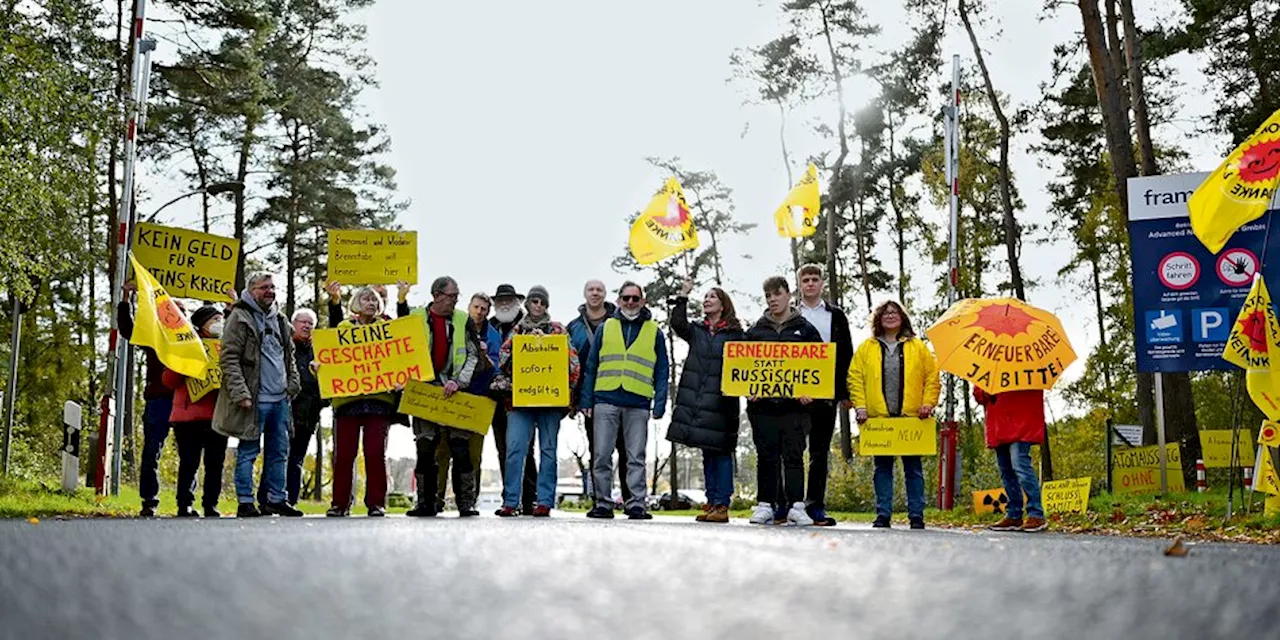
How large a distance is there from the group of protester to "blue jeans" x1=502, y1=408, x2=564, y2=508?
1cm

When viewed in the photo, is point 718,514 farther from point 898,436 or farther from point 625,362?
point 898,436

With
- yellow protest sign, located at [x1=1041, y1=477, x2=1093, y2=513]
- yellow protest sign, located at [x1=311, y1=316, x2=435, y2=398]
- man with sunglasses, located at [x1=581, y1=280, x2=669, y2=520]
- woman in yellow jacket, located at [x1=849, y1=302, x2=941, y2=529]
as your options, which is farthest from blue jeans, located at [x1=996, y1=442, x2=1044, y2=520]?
yellow protest sign, located at [x1=1041, y1=477, x2=1093, y2=513]

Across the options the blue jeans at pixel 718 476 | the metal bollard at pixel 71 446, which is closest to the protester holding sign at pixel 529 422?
the blue jeans at pixel 718 476

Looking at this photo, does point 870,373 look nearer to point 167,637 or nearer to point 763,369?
point 763,369

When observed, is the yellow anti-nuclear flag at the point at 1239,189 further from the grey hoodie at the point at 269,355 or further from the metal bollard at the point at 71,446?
the metal bollard at the point at 71,446

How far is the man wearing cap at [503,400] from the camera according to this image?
1312cm

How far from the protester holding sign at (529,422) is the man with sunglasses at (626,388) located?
1.24ft

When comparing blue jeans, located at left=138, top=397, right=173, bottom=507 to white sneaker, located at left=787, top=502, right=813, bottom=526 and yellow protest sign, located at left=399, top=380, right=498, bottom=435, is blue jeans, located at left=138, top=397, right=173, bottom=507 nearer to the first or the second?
yellow protest sign, located at left=399, top=380, right=498, bottom=435

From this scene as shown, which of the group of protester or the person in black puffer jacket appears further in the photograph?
the person in black puffer jacket

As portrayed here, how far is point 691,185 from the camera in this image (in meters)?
45.7

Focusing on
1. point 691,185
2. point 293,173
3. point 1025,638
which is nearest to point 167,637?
point 1025,638

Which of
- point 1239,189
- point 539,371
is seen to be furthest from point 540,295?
point 1239,189

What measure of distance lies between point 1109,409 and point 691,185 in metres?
14.7

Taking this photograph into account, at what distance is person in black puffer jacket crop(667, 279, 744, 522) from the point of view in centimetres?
1134
